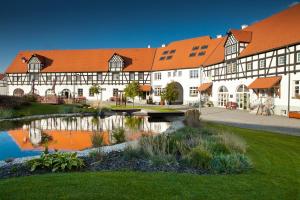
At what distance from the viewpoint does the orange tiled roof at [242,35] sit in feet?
99.0

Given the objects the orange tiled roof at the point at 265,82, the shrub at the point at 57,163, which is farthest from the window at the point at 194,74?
the shrub at the point at 57,163

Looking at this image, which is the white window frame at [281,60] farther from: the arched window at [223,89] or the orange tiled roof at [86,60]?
the orange tiled roof at [86,60]

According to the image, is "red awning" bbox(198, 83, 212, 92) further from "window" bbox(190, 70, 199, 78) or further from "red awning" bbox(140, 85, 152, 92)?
"red awning" bbox(140, 85, 152, 92)

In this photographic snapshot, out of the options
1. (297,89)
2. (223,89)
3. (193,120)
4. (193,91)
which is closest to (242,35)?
(223,89)

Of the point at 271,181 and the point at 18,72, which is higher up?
the point at 18,72

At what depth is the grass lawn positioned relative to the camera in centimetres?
517

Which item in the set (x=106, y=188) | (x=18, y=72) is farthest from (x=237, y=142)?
(x=18, y=72)

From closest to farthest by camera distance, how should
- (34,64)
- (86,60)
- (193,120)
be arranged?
(193,120) < (34,64) < (86,60)

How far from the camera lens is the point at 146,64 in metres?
47.3

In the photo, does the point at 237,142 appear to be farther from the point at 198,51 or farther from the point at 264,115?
the point at 198,51

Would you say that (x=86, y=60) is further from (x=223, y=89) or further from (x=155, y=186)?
(x=155, y=186)

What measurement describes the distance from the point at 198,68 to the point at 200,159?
33.7m

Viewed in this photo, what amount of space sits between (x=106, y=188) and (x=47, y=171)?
2.03 m

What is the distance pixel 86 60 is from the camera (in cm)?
5009
